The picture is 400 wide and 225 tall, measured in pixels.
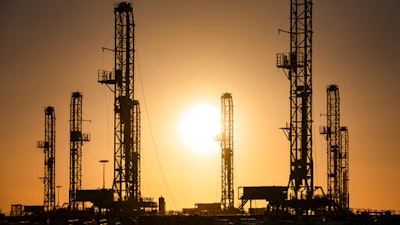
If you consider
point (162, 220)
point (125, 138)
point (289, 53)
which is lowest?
point (162, 220)

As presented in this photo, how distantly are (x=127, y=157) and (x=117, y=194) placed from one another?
5.94 meters

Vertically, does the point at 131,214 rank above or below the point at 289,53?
below

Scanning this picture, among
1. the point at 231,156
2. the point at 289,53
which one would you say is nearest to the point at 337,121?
the point at 231,156

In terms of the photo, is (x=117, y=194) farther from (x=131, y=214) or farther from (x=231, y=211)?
(x=231, y=211)

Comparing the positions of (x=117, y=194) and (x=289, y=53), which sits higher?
(x=289, y=53)

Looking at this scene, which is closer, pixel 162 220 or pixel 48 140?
pixel 162 220

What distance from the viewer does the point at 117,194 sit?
486ft

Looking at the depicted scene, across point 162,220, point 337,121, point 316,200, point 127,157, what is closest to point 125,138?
point 127,157

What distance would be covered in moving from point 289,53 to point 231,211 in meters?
38.5

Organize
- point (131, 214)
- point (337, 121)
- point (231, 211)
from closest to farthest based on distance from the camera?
point (131, 214) < point (231, 211) < point (337, 121)

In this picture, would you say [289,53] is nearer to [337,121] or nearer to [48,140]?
[337,121]

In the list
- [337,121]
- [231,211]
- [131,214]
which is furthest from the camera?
[337,121]

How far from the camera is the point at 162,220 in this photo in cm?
12875

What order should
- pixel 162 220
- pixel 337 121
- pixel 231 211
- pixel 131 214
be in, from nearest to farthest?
1. pixel 162 220
2. pixel 131 214
3. pixel 231 211
4. pixel 337 121
